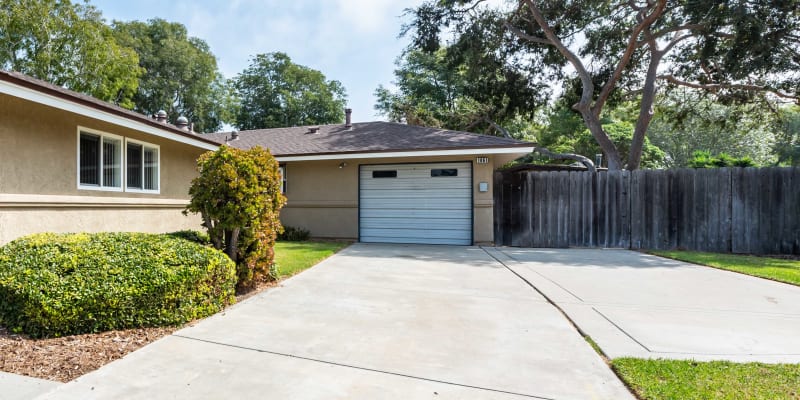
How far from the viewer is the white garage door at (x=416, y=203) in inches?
416

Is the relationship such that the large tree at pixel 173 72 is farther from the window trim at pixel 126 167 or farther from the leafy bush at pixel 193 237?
the leafy bush at pixel 193 237

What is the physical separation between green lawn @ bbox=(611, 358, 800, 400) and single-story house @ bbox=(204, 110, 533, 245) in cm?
734

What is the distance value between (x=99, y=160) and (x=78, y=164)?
488 millimetres

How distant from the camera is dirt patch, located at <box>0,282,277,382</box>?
105 inches

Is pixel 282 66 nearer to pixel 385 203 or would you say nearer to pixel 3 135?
pixel 385 203

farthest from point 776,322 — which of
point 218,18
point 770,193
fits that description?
point 218,18

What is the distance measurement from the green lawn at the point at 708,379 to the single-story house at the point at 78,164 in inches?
290

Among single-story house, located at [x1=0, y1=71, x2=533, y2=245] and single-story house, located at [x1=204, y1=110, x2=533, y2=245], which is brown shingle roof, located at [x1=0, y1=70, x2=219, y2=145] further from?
single-story house, located at [x1=204, y1=110, x2=533, y2=245]

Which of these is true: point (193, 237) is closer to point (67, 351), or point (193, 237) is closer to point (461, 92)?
point (67, 351)

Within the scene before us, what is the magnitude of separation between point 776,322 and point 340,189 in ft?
31.7

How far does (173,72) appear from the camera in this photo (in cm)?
2953

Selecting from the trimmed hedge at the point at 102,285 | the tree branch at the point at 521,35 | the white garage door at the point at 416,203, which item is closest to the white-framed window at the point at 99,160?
the trimmed hedge at the point at 102,285

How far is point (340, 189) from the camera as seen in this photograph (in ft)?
37.4

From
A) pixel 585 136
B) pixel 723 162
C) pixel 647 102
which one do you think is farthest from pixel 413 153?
pixel 585 136
